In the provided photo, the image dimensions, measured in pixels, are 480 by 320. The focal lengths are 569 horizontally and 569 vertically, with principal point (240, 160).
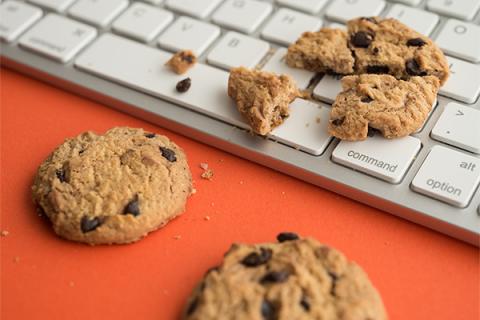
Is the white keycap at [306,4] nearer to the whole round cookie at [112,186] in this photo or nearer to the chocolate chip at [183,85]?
the chocolate chip at [183,85]

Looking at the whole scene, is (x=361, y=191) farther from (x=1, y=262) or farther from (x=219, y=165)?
(x=1, y=262)

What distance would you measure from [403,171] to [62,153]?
1.52ft

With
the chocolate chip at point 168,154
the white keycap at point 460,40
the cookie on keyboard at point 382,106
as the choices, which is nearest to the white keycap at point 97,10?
the chocolate chip at point 168,154

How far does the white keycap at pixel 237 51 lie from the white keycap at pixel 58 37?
0.75ft

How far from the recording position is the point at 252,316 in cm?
58

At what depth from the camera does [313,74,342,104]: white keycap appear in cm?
84

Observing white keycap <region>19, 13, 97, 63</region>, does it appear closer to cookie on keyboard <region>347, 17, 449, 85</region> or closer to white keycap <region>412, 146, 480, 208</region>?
cookie on keyboard <region>347, 17, 449, 85</region>

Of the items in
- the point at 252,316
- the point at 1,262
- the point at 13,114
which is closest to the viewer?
the point at 252,316

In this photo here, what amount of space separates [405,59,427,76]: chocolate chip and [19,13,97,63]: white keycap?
1.72 feet

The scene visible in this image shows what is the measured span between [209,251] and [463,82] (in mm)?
447

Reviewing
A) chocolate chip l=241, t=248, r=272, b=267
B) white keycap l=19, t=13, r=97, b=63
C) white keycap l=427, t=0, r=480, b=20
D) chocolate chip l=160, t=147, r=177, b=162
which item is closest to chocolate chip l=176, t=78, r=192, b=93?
chocolate chip l=160, t=147, r=177, b=162

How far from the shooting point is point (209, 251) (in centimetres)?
72

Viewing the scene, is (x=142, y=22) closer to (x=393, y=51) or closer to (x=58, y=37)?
(x=58, y=37)

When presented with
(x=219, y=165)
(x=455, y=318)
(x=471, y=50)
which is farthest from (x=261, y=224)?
(x=471, y=50)
